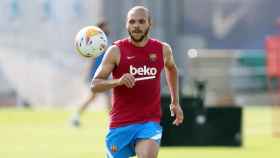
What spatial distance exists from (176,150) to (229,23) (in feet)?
58.8

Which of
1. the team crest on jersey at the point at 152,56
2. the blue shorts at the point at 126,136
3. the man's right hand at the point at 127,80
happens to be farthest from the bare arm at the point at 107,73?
the blue shorts at the point at 126,136

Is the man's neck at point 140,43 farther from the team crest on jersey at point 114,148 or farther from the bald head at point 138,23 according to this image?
the team crest on jersey at point 114,148

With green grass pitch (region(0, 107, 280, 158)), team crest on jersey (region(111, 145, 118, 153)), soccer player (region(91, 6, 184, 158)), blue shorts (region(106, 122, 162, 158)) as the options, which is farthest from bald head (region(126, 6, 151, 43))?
green grass pitch (region(0, 107, 280, 158))

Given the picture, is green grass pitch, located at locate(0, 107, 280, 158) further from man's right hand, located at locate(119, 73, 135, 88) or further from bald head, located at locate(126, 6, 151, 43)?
man's right hand, located at locate(119, 73, 135, 88)

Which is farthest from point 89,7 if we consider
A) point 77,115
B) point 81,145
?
point 81,145

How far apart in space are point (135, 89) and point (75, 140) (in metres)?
10.5

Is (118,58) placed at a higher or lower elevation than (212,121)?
higher

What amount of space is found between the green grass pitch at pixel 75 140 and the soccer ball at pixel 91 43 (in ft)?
19.2

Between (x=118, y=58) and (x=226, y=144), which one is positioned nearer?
(x=118, y=58)

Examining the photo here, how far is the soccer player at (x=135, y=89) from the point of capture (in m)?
10.6

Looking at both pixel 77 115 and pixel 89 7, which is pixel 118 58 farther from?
pixel 89 7

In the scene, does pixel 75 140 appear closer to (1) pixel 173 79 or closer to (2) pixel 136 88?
(1) pixel 173 79

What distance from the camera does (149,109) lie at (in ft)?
35.3

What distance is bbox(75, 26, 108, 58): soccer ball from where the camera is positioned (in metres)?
11.5
